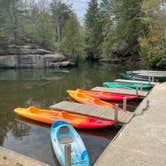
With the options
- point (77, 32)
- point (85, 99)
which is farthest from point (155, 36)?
point (85, 99)

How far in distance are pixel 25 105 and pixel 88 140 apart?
213 inches

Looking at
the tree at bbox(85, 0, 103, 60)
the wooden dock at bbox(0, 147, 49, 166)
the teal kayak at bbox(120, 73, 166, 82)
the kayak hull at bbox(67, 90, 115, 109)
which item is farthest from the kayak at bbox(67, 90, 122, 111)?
the tree at bbox(85, 0, 103, 60)

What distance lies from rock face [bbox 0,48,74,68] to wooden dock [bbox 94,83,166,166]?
72.4ft

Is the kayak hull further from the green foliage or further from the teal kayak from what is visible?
the green foliage

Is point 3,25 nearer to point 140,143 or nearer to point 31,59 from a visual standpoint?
point 31,59

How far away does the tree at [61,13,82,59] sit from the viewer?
30938mm

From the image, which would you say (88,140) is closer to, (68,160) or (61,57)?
(68,160)

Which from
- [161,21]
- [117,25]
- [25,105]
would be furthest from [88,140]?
[117,25]

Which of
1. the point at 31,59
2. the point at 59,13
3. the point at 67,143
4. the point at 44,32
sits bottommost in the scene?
the point at 67,143

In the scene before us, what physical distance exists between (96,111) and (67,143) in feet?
9.74

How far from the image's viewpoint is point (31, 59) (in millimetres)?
29156

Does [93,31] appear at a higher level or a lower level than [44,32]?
higher

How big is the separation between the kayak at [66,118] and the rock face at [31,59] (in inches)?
799

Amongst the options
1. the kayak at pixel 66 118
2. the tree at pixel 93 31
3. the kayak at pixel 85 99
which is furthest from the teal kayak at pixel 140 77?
the tree at pixel 93 31
